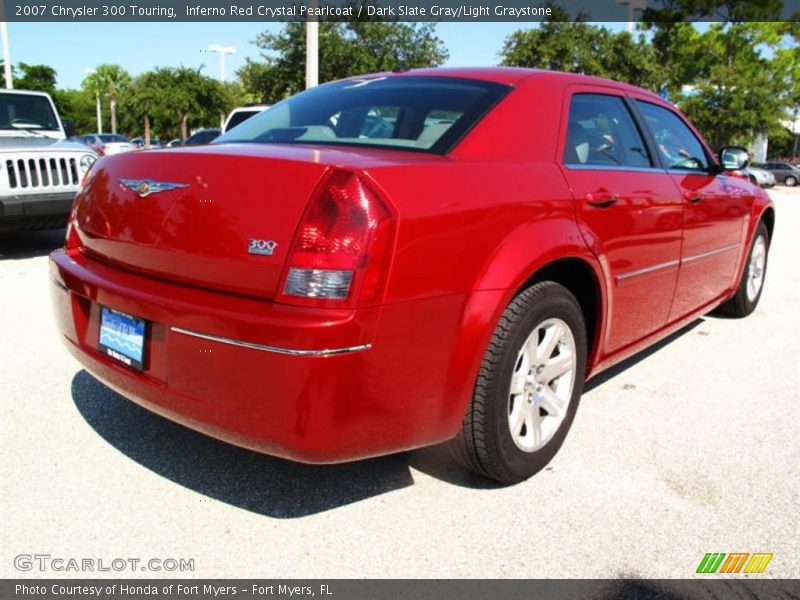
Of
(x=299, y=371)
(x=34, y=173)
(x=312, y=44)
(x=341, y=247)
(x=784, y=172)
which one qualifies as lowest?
(x=784, y=172)

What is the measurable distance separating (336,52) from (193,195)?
18.7 m

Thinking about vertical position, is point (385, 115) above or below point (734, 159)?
above

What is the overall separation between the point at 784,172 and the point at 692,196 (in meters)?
40.8

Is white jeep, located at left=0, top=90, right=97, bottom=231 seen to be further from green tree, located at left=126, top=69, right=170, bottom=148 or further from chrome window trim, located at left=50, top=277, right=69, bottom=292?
green tree, located at left=126, top=69, right=170, bottom=148

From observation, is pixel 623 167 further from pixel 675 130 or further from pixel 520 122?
pixel 675 130

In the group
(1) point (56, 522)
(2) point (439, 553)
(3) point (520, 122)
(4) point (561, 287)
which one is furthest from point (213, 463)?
(3) point (520, 122)

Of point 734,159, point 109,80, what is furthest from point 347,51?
point 109,80

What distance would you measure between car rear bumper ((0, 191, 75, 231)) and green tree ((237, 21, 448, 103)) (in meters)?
14.2

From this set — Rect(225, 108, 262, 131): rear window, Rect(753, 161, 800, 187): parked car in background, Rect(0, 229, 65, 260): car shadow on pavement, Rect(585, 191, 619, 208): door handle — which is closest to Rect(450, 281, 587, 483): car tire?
Rect(585, 191, 619, 208): door handle

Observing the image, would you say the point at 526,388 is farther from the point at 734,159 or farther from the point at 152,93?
the point at 152,93

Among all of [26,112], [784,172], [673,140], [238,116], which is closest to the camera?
[673,140]

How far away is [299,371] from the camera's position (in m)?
2.00

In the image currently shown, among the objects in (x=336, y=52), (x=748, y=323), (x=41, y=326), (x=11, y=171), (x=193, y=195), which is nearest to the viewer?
(x=193, y=195)

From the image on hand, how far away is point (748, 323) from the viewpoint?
5473mm
